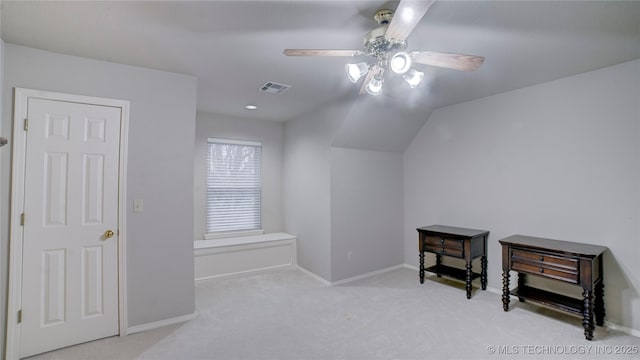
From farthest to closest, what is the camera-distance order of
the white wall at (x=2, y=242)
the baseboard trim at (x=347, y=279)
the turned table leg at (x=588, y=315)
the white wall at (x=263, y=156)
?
1. the white wall at (x=263, y=156)
2. the baseboard trim at (x=347, y=279)
3. the turned table leg at (x=588, y=315)
4. the white wall at (x=2, y=242)

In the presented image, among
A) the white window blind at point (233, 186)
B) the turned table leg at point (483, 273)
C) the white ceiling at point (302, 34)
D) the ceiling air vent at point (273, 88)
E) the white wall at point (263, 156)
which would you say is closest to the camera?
the white ceiling at point (302, 34)

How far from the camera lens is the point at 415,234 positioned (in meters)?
4.48

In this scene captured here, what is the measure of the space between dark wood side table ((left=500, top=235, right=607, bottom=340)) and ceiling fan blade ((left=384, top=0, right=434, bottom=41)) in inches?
93.6

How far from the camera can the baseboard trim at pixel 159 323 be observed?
2598 mm

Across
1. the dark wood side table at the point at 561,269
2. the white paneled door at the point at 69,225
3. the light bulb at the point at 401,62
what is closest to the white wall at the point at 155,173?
the white paneled door at the point at 69,225

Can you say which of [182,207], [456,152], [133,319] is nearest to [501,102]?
[456,152]

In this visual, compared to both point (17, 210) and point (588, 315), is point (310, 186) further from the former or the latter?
point (588, 315)

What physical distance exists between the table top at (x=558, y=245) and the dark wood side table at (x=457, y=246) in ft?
1.31

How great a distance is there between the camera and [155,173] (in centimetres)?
272

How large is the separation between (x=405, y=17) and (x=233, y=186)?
3828mm

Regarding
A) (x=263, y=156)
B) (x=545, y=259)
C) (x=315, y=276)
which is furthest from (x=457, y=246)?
(x=263, y=156)

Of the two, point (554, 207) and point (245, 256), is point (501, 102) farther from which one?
point (245, 256)

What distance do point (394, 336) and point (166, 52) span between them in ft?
9.74

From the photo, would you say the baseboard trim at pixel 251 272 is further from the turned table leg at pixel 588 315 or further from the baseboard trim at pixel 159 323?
the turned table leg at pixel 588 315
